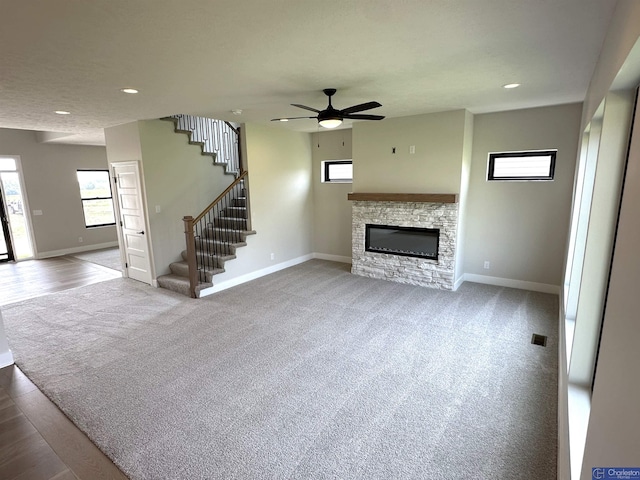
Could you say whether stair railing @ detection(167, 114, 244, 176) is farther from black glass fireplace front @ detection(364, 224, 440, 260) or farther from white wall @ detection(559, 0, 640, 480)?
white wall @ detection(559, 0, 640, 480)

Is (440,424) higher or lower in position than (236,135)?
lower

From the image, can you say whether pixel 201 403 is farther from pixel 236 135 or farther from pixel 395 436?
pixel 236 135

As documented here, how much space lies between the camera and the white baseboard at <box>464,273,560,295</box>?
16.4 ft

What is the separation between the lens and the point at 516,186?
16.4 feet

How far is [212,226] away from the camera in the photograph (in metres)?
6.38

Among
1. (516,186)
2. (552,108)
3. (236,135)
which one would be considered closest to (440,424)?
(516,186)

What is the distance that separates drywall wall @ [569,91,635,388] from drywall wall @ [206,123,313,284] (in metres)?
4.73

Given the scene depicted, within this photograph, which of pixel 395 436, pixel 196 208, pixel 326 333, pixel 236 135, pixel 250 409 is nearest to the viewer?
pixel 395 436

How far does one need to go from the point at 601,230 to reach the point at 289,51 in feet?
7.92

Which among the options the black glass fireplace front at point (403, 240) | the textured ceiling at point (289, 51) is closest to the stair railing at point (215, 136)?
the textured ceiling at point (289, 51)

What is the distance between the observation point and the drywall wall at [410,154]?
4895mm

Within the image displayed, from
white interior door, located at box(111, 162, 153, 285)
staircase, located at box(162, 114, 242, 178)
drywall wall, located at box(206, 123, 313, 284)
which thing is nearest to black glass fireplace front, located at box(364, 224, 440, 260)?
drywall wall, located at box(206, 123, 313, 284)

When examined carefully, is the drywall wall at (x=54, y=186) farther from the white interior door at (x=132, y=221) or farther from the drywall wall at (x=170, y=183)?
the drywall wall at (x=170, y=183)

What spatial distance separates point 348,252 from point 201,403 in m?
4.75
